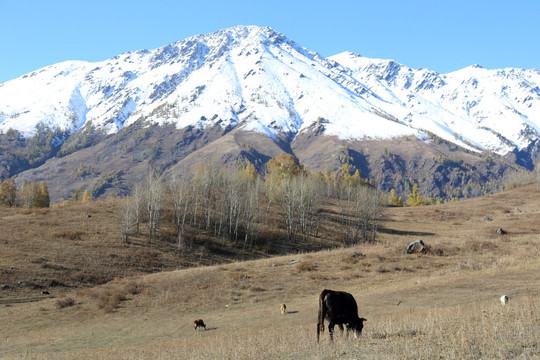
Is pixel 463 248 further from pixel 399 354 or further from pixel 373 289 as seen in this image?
pixel 399 354

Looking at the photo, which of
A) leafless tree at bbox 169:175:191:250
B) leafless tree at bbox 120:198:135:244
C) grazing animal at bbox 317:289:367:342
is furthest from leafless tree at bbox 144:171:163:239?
grazing animal at bbox 317:289:367:342

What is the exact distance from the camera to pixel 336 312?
645 inches

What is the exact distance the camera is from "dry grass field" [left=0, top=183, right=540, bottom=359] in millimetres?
13664

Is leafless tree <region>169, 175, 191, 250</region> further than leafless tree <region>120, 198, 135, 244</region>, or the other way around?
leafless tree <region>169, 175, 191, 250</region>

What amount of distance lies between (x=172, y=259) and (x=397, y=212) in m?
81.6

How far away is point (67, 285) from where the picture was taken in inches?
1834

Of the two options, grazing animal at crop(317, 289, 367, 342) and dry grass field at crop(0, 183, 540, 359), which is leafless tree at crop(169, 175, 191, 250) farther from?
grazing animal at crop(317, 289, 367, 342)

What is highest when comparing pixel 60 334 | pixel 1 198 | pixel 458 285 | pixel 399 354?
pixel 1 198

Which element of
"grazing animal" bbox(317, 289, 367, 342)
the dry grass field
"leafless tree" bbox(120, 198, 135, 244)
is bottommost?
the dry grass field

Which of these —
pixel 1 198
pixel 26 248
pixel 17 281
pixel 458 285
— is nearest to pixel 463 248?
pixel 458 285

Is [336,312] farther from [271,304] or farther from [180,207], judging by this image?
[180,207]

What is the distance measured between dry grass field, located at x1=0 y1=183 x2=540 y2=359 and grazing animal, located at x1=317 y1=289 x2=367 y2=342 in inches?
32.1

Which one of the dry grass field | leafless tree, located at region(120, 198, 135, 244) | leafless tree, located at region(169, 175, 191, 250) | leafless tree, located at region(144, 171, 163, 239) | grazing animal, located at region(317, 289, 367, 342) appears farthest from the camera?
leafless tree, located at region(169, 175, 191, 250)

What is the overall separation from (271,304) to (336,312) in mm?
21122
